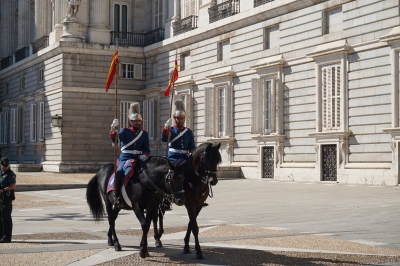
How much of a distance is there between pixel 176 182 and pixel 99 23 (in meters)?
33.7

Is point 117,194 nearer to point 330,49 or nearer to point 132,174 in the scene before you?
point 132,174

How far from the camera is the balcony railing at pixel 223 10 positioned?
3588 centimetres

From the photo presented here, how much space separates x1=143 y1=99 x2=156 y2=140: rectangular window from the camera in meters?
43.0

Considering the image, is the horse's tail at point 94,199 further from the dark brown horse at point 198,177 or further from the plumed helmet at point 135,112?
the dark brown horse at point 198,177

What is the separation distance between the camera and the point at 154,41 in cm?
4419

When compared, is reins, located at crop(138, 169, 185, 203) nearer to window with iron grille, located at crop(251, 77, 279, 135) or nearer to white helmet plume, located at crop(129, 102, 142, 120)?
white helmet plume, located at crop(129, 102, 142, 120)

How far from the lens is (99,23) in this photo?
43594 millimetres

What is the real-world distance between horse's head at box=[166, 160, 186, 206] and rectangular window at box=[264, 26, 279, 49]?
22083mm

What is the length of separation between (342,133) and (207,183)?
1768 centimetres

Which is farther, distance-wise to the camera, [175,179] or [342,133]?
[342,133]

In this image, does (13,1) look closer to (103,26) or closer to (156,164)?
(103,26)

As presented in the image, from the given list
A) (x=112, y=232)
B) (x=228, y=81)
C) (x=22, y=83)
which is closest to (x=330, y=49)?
(x=228, y=81)

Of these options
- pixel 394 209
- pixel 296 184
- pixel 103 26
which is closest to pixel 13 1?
pixel 103 26

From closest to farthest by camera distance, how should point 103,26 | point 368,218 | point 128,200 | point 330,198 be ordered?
point 128,200
point 368,218
point 330,198
point 103,26
